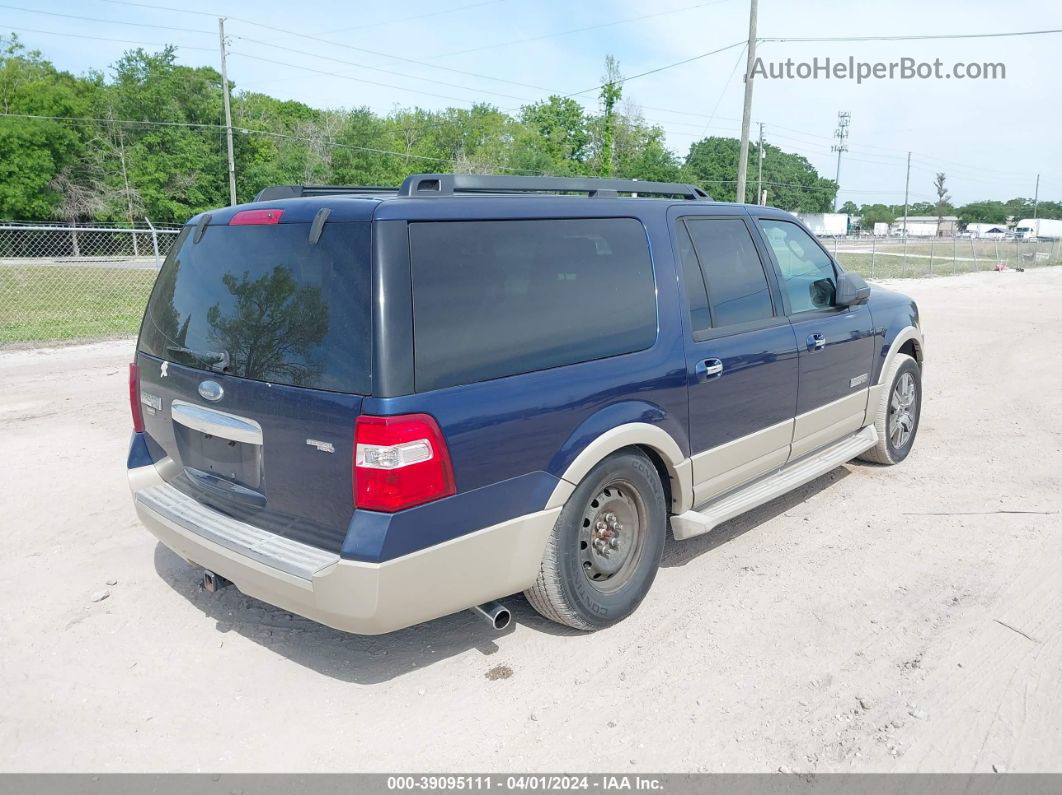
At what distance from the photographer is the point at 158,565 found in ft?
14.3

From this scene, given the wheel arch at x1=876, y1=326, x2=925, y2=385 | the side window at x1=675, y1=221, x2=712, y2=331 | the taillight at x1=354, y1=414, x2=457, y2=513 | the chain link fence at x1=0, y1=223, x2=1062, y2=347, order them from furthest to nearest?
1. the chain link fence at x1=0, y1=223, x2=1062, y2=347
2. the wheel arch at x1=876, y1=326, x2=925, y2=385
3. the side window at x1=675, y1=221, x2=712, y2=331
4. the taillight at x1=354, y1=414, x2=457, y2=513

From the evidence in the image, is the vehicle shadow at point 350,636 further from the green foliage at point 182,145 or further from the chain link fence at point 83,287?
the green foliage at point 182,145

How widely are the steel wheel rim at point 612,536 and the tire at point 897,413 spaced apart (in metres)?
A: 2.65

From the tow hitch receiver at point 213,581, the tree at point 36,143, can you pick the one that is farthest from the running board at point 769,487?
the tree at point 36,143

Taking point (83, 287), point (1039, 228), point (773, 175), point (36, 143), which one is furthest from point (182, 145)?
point (1039, 228)

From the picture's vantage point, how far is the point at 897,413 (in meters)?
6.02

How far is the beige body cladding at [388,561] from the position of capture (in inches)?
112

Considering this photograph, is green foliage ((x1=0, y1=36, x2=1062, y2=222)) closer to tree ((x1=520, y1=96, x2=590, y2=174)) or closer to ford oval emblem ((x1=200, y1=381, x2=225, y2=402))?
tree ((x1=520, y1=96, x2=590, y2=174))

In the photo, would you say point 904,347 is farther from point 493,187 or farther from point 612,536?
point 493,187

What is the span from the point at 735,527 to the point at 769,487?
526 mm

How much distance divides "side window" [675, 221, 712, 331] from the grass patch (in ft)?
35.6

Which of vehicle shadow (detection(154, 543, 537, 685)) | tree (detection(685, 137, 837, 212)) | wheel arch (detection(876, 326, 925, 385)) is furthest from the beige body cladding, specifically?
tree (detection(685, 137, 837, 212))

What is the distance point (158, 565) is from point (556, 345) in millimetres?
2633

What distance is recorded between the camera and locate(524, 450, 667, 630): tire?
340 cm
